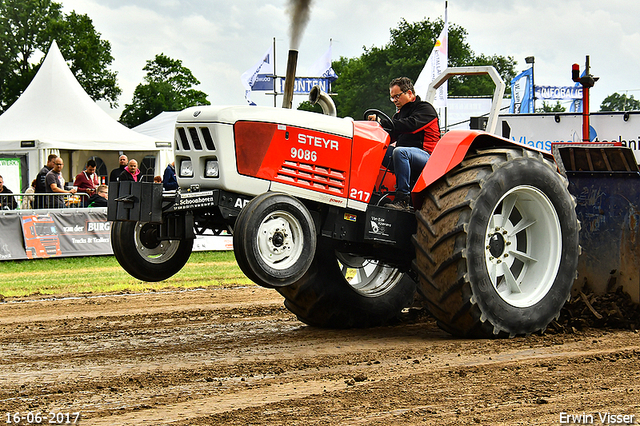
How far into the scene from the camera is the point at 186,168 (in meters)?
5.49

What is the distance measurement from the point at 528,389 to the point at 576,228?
2299 millimetres

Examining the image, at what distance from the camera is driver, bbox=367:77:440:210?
19.7ft

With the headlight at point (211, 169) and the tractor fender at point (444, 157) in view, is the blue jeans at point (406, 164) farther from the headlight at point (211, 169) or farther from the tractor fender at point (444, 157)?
the headlight at point (211, 169)

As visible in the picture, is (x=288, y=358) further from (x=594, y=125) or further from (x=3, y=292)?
(x=594, y=125)

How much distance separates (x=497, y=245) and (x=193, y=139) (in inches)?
97.3

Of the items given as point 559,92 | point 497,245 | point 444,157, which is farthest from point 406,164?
point 559,92

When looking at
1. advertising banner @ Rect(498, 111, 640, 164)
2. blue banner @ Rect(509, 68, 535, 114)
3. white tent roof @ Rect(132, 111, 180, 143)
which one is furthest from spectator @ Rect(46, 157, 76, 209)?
blue banner @ Rect(509, 68, 535, 114)

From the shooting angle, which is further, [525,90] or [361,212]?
[525,90]

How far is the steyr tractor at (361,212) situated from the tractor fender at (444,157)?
0.04 ft

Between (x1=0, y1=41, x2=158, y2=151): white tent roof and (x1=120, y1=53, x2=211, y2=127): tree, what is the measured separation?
40.3 metres

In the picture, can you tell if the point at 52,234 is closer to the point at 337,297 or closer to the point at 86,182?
the point at 86,182

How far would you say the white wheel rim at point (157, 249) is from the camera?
18.5 feet

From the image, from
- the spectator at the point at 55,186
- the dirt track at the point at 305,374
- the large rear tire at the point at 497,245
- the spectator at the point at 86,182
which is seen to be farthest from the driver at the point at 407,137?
the spectator at the point at 86,182

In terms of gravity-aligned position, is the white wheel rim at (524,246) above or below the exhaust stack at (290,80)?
below
